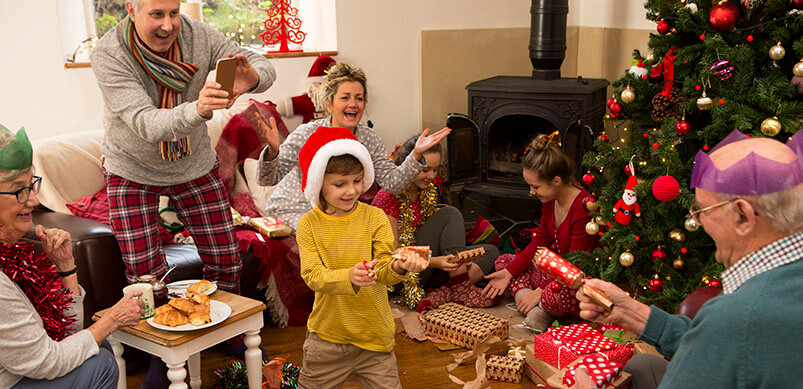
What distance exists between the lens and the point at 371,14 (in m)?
4.54

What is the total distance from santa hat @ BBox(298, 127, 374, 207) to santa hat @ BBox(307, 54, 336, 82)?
2091 millimetres

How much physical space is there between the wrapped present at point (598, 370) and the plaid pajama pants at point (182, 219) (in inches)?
56.5

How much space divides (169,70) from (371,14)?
2.29 meters

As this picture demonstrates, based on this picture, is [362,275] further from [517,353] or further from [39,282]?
[517,353]

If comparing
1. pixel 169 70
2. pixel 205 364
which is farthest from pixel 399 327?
pixel 169 70

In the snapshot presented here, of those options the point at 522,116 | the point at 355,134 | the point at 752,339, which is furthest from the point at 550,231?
the point at 752,339

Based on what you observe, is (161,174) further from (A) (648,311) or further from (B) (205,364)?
(A) (648,311)

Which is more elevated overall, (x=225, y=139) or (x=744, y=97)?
(x=744, y=97)

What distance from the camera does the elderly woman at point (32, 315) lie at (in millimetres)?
1690

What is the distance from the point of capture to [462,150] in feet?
14.4

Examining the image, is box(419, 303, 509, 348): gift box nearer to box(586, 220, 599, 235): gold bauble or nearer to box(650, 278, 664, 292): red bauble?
box(586, 220, 599, 235): gold bauble

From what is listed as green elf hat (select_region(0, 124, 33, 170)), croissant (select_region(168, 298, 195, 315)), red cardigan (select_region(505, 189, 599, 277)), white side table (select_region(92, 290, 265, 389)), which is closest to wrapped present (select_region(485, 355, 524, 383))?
red cardigan (select_region(505, 189, 599, 277))

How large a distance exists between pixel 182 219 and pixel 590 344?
1.70 meters

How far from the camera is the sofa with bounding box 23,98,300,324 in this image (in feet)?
8.87
